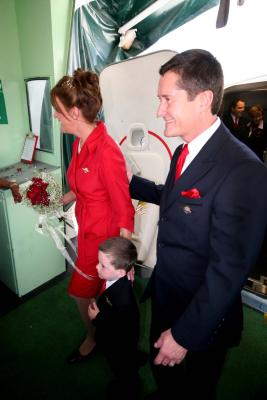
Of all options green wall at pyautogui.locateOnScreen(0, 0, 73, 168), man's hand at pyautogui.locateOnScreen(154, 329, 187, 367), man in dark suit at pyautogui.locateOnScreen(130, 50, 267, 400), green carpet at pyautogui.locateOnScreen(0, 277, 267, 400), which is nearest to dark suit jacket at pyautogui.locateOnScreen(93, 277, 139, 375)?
man in dark suit at pyautogui.locateOnScreen(130, 50, 267, 400)

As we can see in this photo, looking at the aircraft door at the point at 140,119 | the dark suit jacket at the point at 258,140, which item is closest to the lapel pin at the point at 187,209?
the aircraft door at the point at 140,119

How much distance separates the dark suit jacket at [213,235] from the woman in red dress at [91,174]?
0.35 meters

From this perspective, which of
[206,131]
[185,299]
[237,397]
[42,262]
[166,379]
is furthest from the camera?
[42,262]

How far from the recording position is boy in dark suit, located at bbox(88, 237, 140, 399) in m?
1.51

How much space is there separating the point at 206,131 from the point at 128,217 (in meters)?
0.69

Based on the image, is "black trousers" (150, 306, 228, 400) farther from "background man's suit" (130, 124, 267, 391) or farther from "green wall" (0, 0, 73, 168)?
"green wall" (0, 0, 73, 168)

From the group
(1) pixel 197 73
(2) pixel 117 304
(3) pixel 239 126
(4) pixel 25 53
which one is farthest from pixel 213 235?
(4) pixel 25 53

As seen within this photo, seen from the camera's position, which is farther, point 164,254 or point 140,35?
point 140,35

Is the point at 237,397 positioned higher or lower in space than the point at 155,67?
lower

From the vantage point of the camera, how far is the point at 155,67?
7.16 ft

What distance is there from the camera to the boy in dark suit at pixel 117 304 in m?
1.51

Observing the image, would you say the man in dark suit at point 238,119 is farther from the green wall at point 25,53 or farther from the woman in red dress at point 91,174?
the woman in red dress at point 91,174

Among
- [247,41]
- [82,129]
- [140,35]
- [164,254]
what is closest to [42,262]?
[82,129]

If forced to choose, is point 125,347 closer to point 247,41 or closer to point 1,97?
point 247,41
